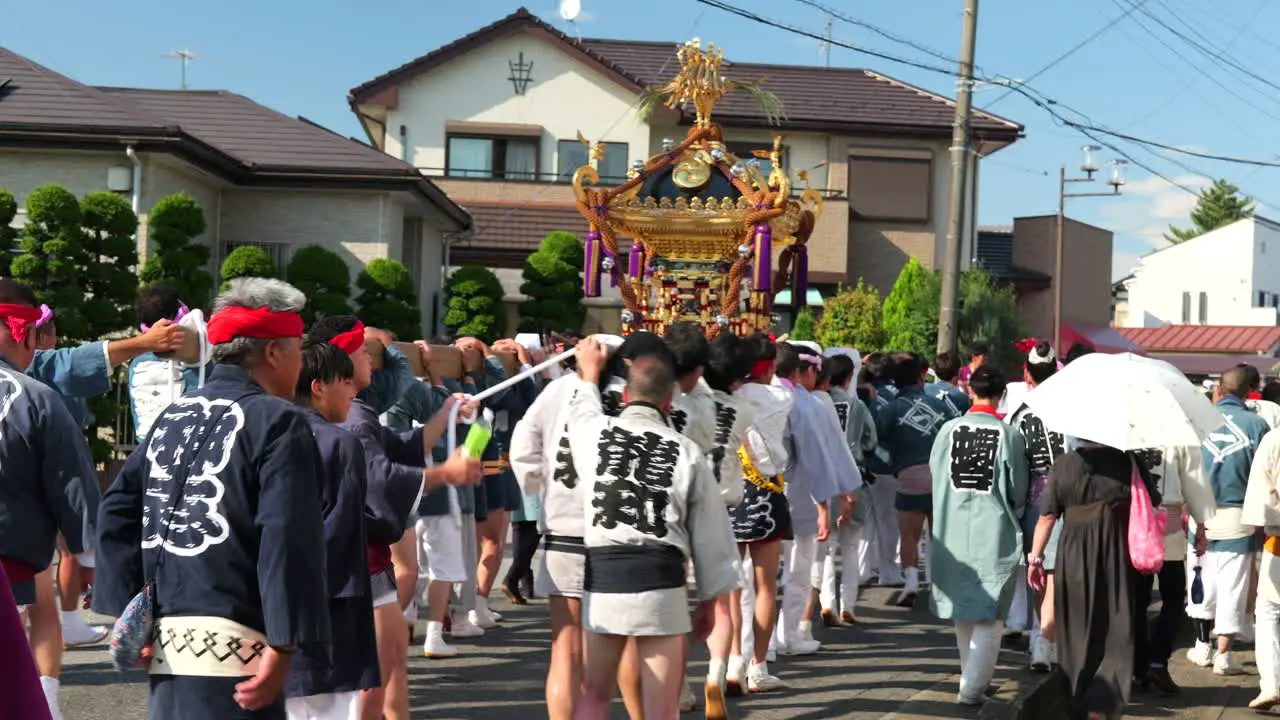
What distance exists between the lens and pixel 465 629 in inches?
384

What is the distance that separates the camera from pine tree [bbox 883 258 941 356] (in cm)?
3094

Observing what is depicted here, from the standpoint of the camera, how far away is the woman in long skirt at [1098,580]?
24.0 ft

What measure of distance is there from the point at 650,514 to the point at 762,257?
1294cm

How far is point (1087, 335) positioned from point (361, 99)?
66.5 feet

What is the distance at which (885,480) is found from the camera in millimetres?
12641

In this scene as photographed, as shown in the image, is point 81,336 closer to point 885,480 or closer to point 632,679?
point 885,480

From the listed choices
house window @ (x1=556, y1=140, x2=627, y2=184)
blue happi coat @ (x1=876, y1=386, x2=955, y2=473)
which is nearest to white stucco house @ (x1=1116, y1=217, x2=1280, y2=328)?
house window @ (x1=556, y1=140, x2=627, y2=184)

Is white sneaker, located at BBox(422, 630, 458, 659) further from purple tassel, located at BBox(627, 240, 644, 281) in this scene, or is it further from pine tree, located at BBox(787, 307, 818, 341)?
pine tree, located at BBox(787, 307, 818, 341)

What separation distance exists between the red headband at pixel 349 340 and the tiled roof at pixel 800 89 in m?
28.9

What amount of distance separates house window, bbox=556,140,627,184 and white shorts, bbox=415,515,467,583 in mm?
24880

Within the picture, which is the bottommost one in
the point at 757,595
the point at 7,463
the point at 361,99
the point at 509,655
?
the point at 509,655

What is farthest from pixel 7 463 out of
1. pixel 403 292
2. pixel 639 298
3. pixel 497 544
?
pixel 403 292

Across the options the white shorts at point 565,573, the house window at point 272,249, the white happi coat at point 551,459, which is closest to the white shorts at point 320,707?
the white shorts at point 565,573

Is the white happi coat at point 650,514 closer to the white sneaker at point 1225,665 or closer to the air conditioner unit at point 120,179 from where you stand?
the white sneaker at point 1225,665
